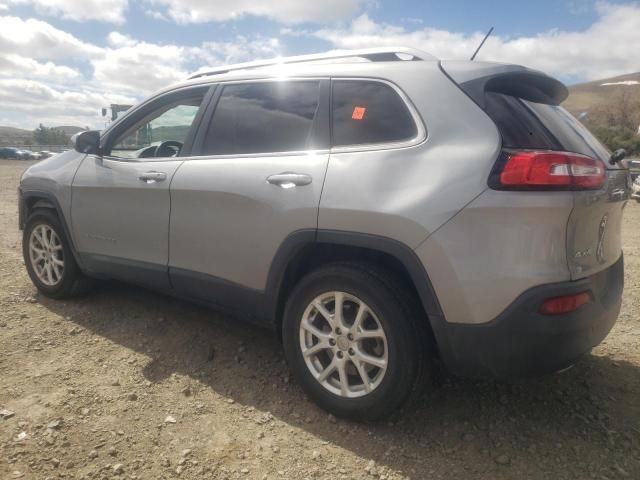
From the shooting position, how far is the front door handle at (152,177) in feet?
10.6

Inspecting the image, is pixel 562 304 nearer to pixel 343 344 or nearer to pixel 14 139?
pixel 343 344

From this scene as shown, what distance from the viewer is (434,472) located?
225 centimetres

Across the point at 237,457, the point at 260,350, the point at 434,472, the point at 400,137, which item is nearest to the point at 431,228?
the point at 400,137

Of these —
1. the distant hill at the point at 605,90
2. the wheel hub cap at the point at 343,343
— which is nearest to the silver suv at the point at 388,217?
the wheel hub cap at the point at 343,343

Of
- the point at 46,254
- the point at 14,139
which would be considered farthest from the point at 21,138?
the point at 46,254

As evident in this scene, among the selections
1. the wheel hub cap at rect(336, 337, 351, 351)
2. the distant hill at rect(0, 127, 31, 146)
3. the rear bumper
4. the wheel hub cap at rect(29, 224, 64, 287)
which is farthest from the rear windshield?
the distant hill at rect(0, 127, 31, 146)

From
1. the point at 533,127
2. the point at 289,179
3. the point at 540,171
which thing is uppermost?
the point at 533,127

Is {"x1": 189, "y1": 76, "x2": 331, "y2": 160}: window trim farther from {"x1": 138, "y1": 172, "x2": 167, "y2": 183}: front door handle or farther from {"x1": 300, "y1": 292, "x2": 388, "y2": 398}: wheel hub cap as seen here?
{"x1": 300, "y1": 292, "x2": 388, "y2": 398}: wheel hub cap

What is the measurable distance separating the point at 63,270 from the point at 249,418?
2320 mm

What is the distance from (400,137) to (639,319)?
2.77m

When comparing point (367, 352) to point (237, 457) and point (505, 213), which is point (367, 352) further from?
point (505, 213)

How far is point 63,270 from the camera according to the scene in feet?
13.4

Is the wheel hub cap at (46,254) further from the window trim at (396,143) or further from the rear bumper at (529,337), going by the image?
the rear bumper at (529,337)

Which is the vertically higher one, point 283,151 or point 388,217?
point 283,151
